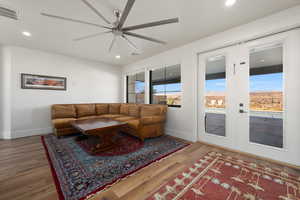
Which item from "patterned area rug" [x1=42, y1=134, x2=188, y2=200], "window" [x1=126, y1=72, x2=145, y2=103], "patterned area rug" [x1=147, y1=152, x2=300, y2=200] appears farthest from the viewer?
"window" [x1=126, y1=72, x2=145, y2=103]

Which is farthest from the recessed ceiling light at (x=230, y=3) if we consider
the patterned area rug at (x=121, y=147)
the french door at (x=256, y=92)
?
the patterned area rug at (x=121, y=147)

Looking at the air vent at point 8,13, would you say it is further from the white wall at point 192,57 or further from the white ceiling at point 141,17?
the white wall at point 192,57

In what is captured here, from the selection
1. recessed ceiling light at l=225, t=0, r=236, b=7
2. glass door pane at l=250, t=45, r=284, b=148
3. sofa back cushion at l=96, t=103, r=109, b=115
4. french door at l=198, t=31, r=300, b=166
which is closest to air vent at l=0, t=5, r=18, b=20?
sofa back cushion at l=96, t=103, r=109, b=115

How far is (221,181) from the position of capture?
63.2 inches

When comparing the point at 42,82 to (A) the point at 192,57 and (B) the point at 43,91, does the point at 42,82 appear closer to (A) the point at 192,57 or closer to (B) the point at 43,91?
(B) the point at 43,91

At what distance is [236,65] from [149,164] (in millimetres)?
2701

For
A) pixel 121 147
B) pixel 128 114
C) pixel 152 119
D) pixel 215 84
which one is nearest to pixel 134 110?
pixel 128 114

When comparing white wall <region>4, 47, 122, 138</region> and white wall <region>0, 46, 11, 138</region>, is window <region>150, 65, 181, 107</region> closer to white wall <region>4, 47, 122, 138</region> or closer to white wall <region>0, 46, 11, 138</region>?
white wall <region>4, 47, 122, 138</region>

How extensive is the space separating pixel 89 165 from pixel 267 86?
3642 mm

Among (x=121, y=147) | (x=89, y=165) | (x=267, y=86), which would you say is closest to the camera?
(x=89, y=165)

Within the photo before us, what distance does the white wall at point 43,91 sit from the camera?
337 centimetres

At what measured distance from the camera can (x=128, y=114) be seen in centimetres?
444

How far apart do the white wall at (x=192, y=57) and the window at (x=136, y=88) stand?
84cm

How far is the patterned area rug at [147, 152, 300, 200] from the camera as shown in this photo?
1366 millimetres
